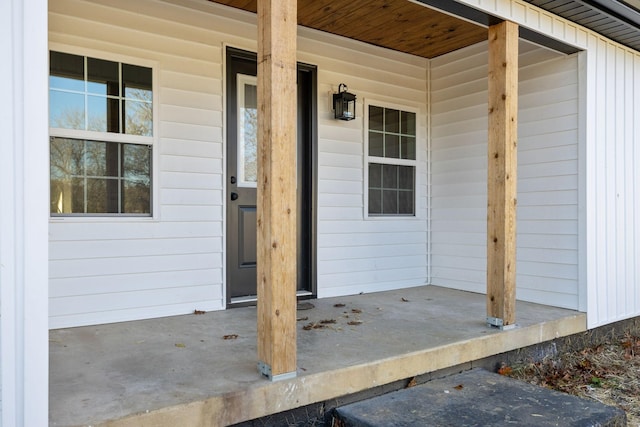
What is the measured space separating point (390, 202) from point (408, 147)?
0.65 metres

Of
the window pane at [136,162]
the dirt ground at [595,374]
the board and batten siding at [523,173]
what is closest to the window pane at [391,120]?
the board and batten siding at [523,173]

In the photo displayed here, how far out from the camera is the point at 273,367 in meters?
2.14

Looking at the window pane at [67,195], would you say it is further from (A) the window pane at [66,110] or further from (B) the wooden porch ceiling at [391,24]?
(B) the wooden porch ceiling at [391,24]

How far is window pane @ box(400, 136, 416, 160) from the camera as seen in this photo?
4.95 metres

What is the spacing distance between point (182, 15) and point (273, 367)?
9.17ft

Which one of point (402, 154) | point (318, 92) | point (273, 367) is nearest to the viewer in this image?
point (273, 367)

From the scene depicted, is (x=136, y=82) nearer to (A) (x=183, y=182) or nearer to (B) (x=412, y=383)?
(A) (x=183, y=182)

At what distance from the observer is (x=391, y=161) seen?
4.83 metres

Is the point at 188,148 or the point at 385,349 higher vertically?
the point at 188,148

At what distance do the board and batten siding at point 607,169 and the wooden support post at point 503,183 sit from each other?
15.3 inches

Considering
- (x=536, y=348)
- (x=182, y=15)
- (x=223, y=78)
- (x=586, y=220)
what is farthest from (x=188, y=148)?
(x=586, y=220)

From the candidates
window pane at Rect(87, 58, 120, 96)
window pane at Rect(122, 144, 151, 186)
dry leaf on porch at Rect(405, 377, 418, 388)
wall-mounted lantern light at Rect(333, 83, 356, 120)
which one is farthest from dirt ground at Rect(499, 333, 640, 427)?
window pane at Rect(87, 58, 120, 96)

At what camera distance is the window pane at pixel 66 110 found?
10.1 ft

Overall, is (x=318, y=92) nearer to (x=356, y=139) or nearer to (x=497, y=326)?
(x=356, y=139)
